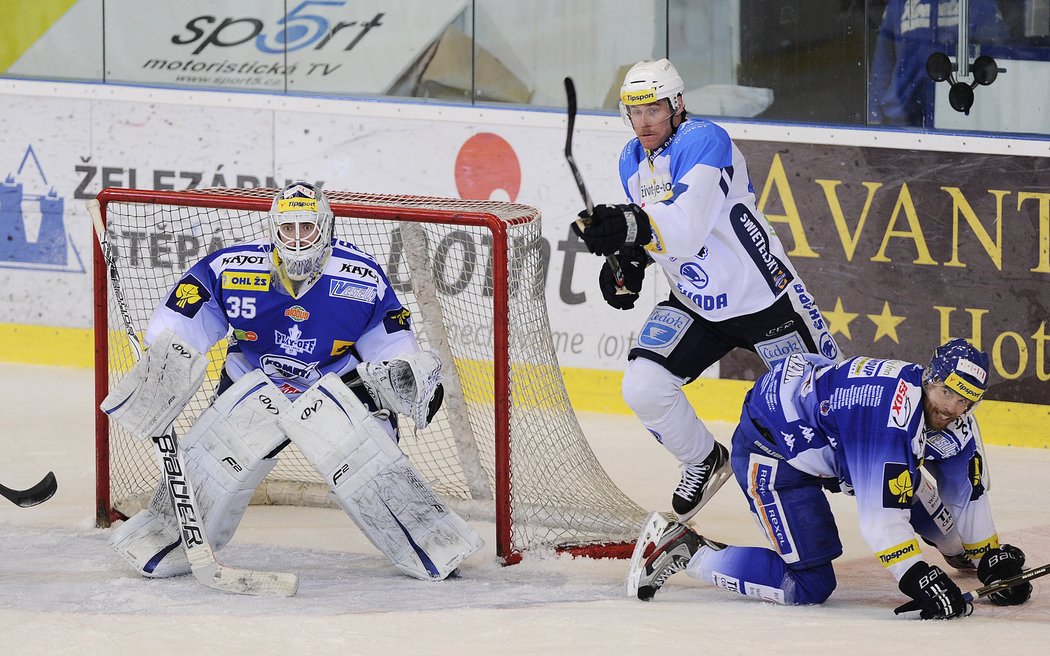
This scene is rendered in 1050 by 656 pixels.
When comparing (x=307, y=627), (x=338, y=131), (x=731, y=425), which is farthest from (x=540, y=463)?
(x=338, y=131)

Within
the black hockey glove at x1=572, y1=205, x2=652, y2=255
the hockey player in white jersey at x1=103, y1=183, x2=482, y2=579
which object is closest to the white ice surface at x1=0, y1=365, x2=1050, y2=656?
the hockey player in white jersey at x1=103, y1=183, x2=482, y2=579

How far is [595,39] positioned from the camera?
6172mm

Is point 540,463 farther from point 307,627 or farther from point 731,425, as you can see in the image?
point 731,425

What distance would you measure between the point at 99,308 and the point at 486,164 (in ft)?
6.72

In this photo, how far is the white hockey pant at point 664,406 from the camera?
163 inches

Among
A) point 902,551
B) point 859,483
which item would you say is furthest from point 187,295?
point 902,551

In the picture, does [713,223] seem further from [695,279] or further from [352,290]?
[352,290]

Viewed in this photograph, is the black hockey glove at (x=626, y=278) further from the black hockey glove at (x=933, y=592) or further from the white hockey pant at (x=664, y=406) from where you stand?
the black hockey glove at (x=933, y=592)

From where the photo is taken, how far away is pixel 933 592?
132 inches

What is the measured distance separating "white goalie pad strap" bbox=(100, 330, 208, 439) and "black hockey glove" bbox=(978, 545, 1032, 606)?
1.90 metres

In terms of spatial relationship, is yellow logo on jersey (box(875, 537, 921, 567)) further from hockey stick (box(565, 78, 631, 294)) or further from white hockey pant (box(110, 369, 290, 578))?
white hockey pant (box(110, 369, 290, 578))

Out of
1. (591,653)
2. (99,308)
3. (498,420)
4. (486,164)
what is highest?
(486,164)

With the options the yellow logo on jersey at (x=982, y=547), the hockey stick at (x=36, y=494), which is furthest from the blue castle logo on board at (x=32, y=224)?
the yellow logo on jersey at (x=982, y=547)

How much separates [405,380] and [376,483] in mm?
265
